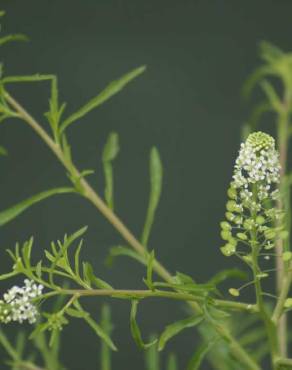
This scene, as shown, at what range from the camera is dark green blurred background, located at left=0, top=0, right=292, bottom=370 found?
1784mm

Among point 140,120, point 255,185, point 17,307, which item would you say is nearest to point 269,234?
point 255,185

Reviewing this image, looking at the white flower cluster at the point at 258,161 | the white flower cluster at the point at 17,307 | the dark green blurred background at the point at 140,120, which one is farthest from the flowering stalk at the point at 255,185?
the dark green blurred background at the point at 140,120

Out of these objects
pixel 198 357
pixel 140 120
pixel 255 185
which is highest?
pixel 255 185

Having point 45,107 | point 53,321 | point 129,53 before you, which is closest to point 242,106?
point 129,53

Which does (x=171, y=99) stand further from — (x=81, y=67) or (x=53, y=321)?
(x=53, y=321)

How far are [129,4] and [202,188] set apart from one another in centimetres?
53

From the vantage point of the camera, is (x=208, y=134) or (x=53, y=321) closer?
(x=53, y=321)

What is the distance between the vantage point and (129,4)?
6.75 ft

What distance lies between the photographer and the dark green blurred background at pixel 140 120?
178cm

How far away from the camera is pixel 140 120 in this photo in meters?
1.90

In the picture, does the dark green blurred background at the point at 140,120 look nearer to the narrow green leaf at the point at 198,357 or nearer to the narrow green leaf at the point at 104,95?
the narrow green leaf at the point at 104,95

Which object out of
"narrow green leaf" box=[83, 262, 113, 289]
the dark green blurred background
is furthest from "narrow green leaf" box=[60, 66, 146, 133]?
the dark green blurred background

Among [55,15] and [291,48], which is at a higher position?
[55,15]

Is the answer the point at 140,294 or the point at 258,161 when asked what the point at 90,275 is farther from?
the point at 258,161
